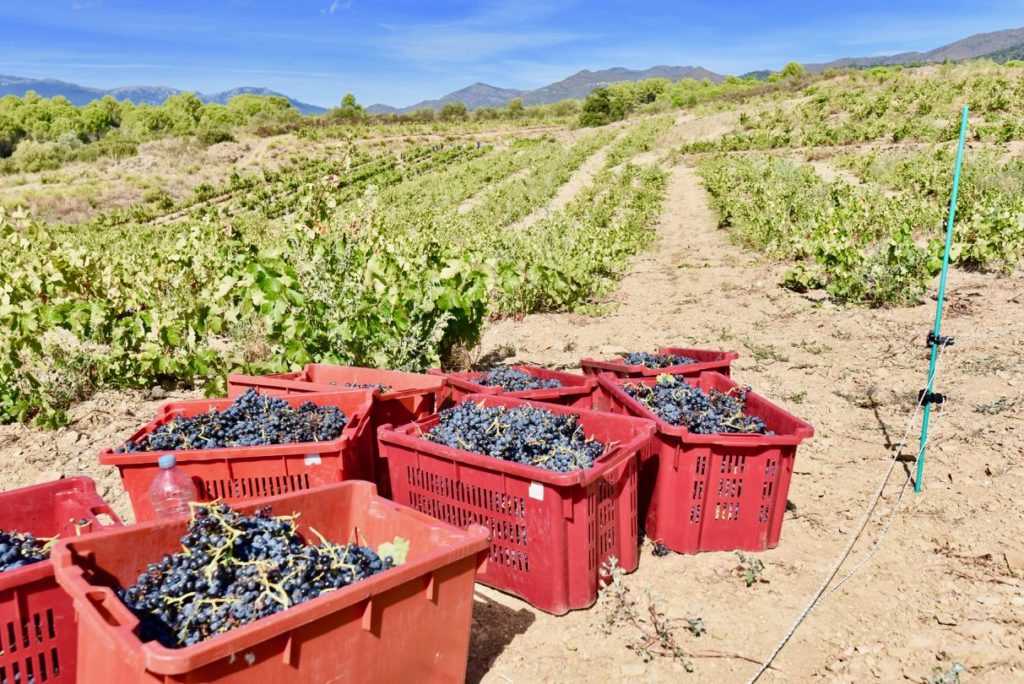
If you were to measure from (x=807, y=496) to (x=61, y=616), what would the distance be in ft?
12.0

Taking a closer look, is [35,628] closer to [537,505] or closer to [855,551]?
[537,505]

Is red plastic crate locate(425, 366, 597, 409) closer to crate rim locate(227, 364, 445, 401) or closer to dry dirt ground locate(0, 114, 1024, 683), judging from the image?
crate rim locate(227, 364, 445, 401)

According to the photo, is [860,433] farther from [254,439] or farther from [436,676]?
[254,439]

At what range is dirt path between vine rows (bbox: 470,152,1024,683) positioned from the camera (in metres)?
2.74

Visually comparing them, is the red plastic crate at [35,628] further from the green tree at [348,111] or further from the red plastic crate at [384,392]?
the green tree at [348,111]

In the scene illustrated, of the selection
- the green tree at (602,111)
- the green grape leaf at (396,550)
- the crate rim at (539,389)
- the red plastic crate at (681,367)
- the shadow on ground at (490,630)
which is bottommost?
the shadow on ground at (490,630)

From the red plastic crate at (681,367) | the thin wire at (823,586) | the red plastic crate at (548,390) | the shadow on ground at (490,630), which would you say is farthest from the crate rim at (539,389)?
the thin wire at (823,586)

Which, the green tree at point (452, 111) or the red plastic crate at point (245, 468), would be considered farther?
the green tree at point (452, 111)

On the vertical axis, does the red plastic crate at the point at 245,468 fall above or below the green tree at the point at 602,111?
below

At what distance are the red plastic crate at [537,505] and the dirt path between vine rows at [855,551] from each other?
16cm

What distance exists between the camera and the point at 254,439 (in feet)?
10.7

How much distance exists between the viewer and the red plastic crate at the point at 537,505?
282 centimetres

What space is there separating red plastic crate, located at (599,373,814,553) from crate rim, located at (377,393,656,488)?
216 millimetres

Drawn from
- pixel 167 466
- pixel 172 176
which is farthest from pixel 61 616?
pixel 172 176
